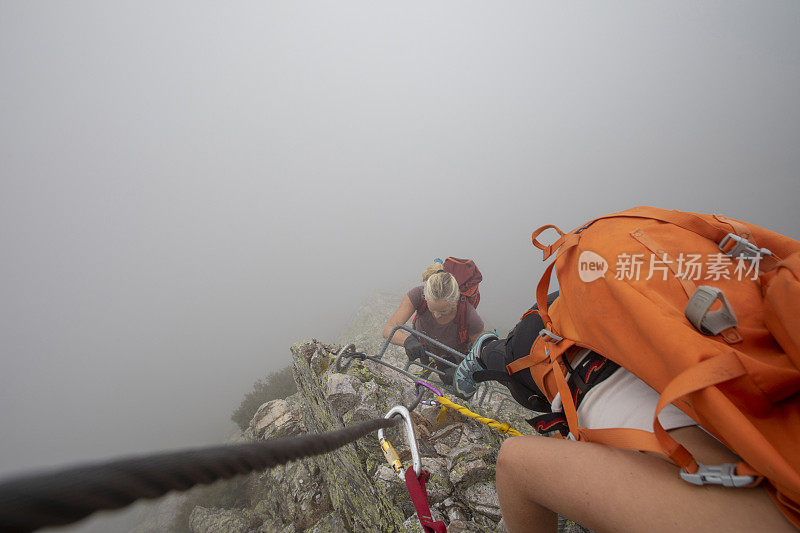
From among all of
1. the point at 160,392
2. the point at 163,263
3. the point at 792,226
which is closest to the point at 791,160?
the point at 792,226

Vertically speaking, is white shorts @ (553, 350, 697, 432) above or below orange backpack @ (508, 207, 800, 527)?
below

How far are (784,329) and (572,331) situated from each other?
0.83m

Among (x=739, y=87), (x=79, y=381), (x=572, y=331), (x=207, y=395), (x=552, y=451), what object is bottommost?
(x=79, y=381)

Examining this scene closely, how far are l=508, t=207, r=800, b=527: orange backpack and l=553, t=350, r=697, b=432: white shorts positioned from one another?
3.2 inches

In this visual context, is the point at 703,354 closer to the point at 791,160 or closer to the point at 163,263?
the point at 791,160

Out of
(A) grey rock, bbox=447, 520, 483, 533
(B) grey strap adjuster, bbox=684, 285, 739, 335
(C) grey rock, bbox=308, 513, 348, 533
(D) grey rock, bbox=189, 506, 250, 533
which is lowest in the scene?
(D) grey rock, bbox=189, 506, 250, 533

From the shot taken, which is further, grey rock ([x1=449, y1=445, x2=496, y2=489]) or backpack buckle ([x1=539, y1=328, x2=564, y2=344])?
grey rock ([x1=449, y1=445, x2=496, y2=489])

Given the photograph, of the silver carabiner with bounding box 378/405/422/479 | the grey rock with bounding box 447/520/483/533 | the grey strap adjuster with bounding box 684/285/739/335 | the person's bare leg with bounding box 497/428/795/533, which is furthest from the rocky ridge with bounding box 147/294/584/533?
the grey strap adjuster with bounding box 684/285/739/335

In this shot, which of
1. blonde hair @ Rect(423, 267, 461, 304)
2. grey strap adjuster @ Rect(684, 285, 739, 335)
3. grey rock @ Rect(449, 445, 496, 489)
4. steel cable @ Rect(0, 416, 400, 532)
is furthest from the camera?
blonde hair @ Rect(423, 267, 461, 304)

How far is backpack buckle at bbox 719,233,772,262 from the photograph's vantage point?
159cm

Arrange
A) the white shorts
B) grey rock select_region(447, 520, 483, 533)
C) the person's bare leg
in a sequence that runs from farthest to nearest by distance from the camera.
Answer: grey rock select_region(447, 520, 483, 533)
the white shorts
the person's bare leg

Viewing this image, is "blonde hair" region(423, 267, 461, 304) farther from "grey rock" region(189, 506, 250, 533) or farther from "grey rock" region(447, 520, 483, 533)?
"grey rock" region(189, 506, 250, 533)

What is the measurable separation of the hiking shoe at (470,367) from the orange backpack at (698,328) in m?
1.46

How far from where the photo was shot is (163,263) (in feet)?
610
